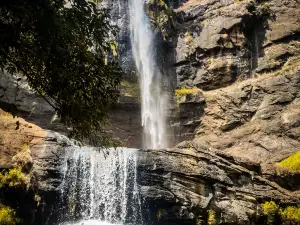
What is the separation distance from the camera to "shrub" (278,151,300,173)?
47.9 ft

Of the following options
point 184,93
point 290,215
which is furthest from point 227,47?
point 290,215

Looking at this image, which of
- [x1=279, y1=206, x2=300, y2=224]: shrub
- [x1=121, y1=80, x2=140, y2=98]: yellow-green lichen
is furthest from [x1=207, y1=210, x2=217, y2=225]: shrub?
[x1=121, y1=80, x2=140, y2=98]: yellow-green lichen

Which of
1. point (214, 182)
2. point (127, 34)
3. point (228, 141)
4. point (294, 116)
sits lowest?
point (214, 182)

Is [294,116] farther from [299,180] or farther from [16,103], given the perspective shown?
[16,103]

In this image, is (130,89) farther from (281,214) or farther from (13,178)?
(281,214)

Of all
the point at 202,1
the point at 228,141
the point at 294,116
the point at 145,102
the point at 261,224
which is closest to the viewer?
the point at 261,224

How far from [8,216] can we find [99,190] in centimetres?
358

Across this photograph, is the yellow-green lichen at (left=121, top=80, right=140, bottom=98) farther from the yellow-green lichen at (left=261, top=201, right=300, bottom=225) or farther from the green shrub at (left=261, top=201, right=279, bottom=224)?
the yellow-green lichen at (left=261, top=201, right=300, bottom=225)

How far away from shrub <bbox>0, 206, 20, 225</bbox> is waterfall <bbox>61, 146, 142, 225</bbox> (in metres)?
1.86

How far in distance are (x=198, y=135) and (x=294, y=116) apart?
5.68m

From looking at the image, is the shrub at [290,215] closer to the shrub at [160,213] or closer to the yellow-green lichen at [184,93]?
the shrub at [160,213]

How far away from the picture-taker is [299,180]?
1337 centimetres

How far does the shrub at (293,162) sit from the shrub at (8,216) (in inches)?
445

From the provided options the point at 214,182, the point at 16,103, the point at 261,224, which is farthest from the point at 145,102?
the point at 261,224
